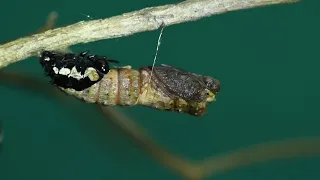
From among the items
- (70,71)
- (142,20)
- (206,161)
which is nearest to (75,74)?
(70,71)

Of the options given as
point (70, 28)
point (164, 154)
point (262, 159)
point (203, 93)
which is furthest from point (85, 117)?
point (70, 28)

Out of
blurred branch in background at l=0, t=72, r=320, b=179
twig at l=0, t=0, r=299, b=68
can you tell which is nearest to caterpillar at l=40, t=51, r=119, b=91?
twig at l=0, t=0, r=299, b=68

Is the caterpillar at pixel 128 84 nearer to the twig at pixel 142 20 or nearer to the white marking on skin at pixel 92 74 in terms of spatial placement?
the white marking on skin at pixel 92 74

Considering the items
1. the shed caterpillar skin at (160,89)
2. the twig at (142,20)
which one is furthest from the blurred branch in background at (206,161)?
the twig at (142,20)

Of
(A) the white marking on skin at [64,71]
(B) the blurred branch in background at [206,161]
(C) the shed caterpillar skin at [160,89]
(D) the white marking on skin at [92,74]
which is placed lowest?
(A) the white marking on skin at [64,71]

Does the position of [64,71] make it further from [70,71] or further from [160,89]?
[160,89]

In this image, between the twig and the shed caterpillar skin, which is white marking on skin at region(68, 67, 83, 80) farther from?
the twig

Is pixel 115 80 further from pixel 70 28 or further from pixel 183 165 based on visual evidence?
pixel 183 165
